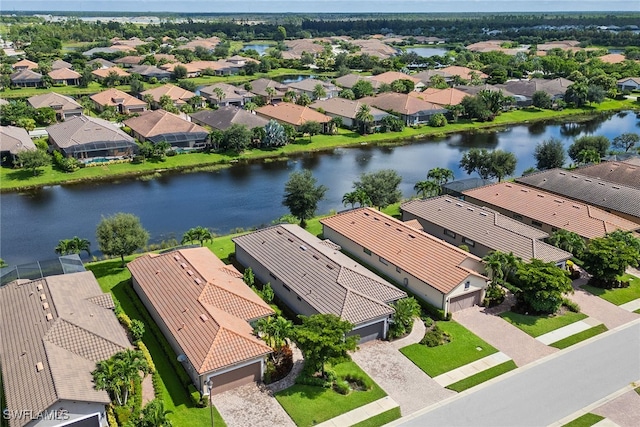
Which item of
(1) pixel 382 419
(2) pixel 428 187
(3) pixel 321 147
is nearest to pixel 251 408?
(1) pixel 382 419

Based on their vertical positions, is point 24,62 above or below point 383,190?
above

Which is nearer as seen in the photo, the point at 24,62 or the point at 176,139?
the point at 176,139

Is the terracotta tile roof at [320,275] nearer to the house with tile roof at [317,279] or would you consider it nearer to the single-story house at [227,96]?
the house with tile roof at [317,279]

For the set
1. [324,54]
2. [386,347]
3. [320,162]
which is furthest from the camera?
[324,54]

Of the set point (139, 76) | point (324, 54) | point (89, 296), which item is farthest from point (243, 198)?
point (324, 54)

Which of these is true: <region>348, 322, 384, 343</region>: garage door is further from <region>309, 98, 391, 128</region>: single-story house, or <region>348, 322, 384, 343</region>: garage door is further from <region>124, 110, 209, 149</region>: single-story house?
<region>309, 98, 391, 128</region>: single-story house

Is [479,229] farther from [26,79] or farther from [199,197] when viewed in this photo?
[26,79]

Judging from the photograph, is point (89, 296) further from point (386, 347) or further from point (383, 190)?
point (383, 190)

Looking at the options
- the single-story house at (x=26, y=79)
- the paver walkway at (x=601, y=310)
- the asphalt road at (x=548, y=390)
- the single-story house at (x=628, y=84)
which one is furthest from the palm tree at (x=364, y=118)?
the single-story house at (x=628, y=84)
